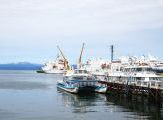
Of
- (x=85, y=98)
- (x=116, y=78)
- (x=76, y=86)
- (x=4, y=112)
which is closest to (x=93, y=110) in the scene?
(x=4, y=112)

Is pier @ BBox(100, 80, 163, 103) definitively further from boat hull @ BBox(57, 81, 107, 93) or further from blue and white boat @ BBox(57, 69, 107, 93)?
boat hull @ BBox(57, 81, 107, 93)

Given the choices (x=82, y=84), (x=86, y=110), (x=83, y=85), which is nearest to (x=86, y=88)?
(x=83, y=85)

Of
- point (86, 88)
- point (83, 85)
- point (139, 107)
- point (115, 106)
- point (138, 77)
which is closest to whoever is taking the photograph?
point (139, 107)

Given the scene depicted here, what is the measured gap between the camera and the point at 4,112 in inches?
2094

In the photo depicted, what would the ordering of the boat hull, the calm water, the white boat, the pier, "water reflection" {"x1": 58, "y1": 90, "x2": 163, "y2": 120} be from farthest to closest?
the boat hull → the white boat → the pier → "water reflection" {"x1": 58, "y1": 90, "x2": 163, "y2": 120} → the calm water

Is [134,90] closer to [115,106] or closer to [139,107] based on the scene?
[115,106]

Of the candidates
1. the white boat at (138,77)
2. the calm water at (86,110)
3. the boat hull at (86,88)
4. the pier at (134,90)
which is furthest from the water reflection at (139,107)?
the boat hull at (86,88)

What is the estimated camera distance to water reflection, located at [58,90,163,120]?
51209mm

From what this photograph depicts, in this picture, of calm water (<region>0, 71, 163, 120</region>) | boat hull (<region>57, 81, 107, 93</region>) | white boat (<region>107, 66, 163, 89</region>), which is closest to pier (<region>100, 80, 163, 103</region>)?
white boat (<region>107, 66, 163, 89</region>)

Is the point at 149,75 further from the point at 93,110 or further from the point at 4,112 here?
the point at 4,112

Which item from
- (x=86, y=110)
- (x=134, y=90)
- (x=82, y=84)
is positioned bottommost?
(x=86, y=110)

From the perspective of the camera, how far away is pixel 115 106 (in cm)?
6016

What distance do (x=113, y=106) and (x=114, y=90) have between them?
2065cm

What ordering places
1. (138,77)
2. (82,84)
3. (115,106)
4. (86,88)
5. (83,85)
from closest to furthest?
(115,106), (138,77), (82,84), (83,85), (86,88)
